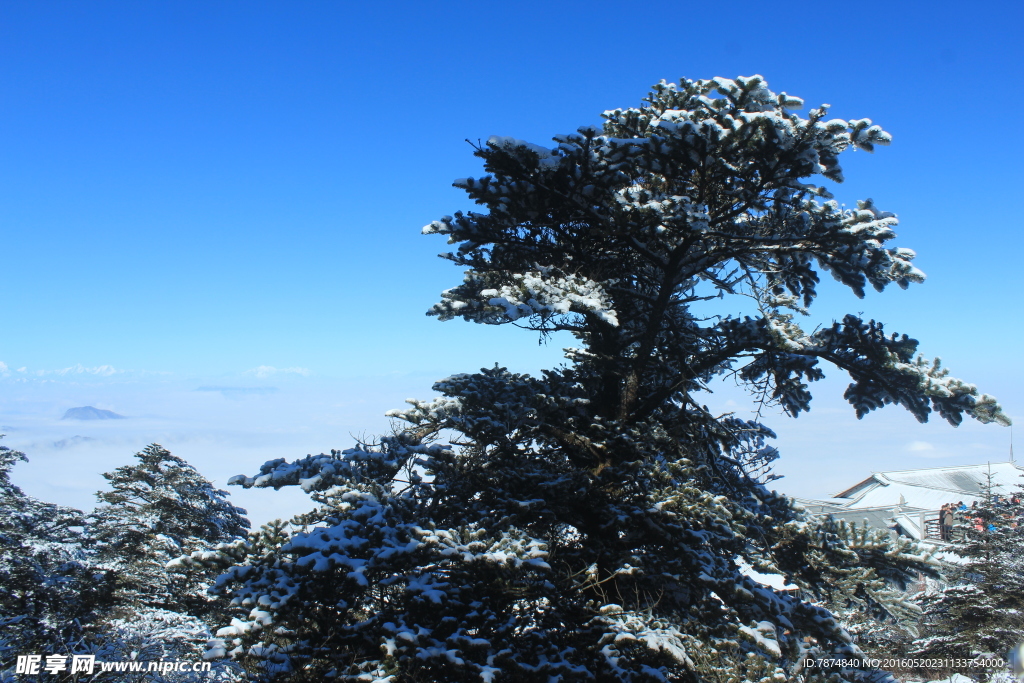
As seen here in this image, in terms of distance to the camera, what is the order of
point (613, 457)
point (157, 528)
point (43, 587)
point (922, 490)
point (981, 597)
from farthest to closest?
point (922, 490)
point (981, 597)
point (157, 528)
point (43, 587)
point (613, 457)

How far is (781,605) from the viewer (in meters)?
9.23

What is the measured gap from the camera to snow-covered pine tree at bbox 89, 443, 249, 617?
12.8 meters

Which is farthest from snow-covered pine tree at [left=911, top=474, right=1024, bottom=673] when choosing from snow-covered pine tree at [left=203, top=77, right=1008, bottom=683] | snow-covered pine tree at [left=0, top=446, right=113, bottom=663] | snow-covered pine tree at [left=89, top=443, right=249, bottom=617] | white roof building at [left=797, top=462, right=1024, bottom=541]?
snow-covered pine tree at [left=0, top=446, right=113, bottom=663]

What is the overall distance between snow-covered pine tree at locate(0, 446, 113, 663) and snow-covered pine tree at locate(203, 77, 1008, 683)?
21.1 ft

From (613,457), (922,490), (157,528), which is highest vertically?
(613,457)

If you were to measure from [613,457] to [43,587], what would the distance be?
11.4 m

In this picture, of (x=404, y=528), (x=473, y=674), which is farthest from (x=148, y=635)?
(x=473, y=674)

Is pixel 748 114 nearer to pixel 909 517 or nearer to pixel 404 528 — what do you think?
pixel 404 528

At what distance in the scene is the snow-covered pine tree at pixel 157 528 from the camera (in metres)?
12.8

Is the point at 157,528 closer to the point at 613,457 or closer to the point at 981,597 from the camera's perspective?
the point at 613,457

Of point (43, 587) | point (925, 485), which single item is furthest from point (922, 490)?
point (43, 587)

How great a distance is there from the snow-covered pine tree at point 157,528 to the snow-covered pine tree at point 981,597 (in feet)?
67.9

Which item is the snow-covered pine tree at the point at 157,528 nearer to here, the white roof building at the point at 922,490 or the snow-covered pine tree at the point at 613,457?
the snow-covered pine tree at the point at 613,457

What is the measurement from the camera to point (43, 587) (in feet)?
40.3
